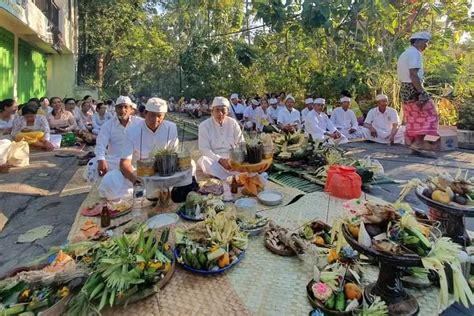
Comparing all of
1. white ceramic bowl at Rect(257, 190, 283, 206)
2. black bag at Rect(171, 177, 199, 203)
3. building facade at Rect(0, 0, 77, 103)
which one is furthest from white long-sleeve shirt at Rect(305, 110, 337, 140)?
building facade at Rect(0, 0, 77, 103)

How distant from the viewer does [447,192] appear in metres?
2.27

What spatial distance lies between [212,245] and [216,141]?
2.41 metres

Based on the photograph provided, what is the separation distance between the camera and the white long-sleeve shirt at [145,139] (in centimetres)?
401

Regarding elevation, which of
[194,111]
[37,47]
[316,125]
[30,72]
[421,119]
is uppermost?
[37,47]

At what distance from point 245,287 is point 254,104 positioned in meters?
11.4

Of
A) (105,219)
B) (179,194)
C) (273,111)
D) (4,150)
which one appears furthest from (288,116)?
(105,219)

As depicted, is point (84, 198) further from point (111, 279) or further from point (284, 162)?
point (284, 162)

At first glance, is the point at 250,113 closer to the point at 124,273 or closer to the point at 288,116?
the point at 288,116

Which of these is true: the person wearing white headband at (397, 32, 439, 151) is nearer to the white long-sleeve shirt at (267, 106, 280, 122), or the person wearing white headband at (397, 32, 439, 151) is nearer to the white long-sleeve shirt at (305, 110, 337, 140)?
the white long-sleeve shirt at (305, 110, 337, 140)

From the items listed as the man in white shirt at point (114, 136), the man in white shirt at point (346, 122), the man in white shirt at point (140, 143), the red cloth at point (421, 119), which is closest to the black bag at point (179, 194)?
the man in white shirt at point (140, 143)

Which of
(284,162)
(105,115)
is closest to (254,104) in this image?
(105,115)

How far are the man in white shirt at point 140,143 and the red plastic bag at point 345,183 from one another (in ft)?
6.52

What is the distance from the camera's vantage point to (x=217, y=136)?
473cm

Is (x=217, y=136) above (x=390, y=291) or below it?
above
